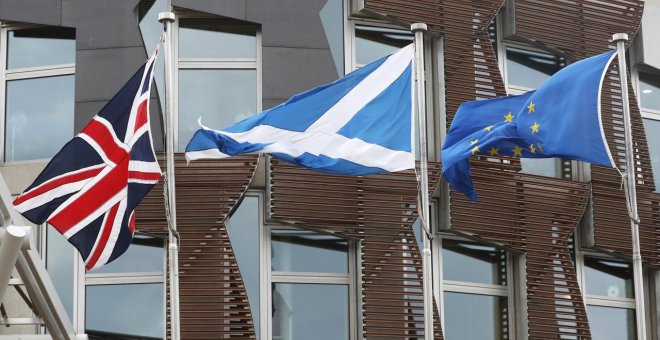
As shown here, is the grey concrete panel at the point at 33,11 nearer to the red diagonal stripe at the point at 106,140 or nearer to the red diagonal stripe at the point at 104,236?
the red diagonal stripe at the point at 106,140

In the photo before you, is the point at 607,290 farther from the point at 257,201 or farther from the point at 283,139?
the point at 283,139

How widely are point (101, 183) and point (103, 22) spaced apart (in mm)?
4514

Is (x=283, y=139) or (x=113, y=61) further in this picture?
(x=113, y=61)

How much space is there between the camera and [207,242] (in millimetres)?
19453

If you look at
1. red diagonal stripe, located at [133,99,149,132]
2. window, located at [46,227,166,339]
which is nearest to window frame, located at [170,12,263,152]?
window, located at [46,227,166,339]

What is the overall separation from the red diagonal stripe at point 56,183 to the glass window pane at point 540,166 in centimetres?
766

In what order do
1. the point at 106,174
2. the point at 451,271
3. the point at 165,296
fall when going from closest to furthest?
1. the point at 106,174
2. the point at 165,296
3. the point at 451,271

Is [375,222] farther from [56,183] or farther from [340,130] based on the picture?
[56,183]

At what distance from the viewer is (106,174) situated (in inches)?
639

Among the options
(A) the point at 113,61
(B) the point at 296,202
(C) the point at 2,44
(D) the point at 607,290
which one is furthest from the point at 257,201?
(D) the point at 607,290

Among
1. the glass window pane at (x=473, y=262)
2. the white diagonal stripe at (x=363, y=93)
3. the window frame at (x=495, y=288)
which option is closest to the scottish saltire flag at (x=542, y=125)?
the white diagonal stripe at (x=363, y=93)

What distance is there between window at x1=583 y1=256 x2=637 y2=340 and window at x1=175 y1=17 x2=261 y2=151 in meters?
5.67

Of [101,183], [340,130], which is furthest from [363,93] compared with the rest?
[101,183]

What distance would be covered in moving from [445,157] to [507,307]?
404 cm
